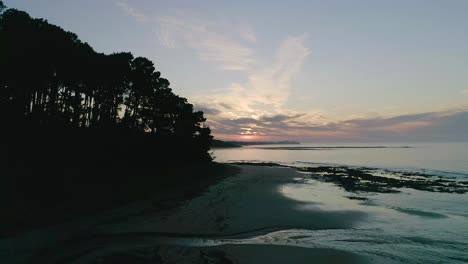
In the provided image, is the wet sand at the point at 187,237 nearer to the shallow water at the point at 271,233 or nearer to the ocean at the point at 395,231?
the shallow water at the point at 271,233

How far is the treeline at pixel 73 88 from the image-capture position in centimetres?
3030

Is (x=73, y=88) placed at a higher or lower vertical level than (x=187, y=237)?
higher

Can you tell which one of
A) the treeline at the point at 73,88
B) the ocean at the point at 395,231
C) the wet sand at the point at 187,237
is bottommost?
the wet sand at the point at 187,237

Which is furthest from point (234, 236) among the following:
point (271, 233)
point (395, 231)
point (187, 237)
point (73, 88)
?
point (73, 88)

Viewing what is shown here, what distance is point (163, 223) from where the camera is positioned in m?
18.7

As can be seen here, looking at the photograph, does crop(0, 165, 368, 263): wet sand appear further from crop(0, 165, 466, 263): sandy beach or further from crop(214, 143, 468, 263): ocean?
crop(214, 143, 468, 263): ocean

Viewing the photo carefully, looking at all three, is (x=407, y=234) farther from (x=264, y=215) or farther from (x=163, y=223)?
(x=163, y=223)

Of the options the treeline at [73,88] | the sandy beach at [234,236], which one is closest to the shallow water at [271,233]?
the sandy beach at [234,236]

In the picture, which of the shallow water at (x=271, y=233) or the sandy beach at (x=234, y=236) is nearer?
the sandy beach at (x=234, y=236)

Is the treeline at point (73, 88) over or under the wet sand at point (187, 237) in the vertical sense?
over

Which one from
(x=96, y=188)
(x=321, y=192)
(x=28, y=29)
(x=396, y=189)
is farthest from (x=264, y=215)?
(x=28, y=29)

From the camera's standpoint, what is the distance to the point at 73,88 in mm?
38000

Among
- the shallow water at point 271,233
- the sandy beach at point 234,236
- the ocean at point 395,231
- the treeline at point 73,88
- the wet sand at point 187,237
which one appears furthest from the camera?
the treeline at point 73,88

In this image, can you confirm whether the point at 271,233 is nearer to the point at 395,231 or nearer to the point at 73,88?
the point at 395,231
